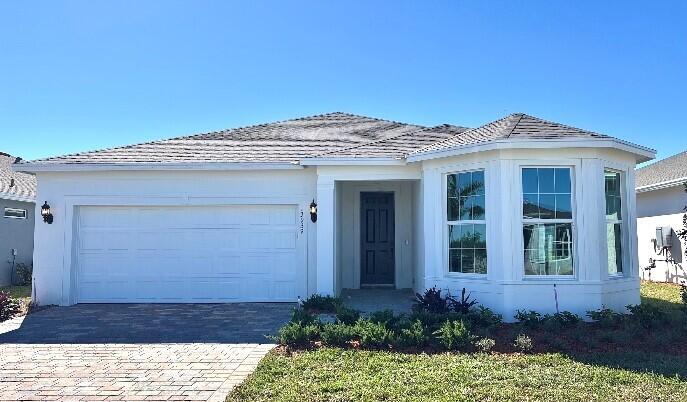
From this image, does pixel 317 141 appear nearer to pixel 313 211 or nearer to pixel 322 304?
pixel 313 211

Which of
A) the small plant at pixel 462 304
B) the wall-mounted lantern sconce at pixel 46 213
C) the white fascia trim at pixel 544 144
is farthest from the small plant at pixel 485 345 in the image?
the wall-mounted lantern sconce at pixel 46 213

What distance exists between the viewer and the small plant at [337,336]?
686 centimetres

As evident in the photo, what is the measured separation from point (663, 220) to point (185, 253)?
46.3 ft

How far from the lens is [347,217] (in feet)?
41.1

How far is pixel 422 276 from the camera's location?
10039 millimetres

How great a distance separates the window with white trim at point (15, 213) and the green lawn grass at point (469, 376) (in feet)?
43.8

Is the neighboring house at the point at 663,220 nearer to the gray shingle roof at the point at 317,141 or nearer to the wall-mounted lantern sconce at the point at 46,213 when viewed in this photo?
the gray shingle roof at the point at 317,141

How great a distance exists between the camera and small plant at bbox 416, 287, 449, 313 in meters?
8.48

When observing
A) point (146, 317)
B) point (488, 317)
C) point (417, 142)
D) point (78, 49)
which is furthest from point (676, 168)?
point (78, 49)

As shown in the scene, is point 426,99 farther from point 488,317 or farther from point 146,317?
point 146,317

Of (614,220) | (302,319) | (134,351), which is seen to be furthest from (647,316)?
(134,351)

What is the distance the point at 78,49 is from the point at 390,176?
7910 mm

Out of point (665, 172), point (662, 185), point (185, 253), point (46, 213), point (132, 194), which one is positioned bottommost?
point (185, 253)

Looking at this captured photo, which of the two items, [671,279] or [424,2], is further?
[671,279]
